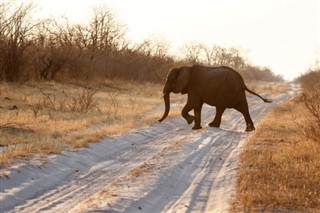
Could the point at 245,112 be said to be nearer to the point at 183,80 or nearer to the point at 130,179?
the point at 183,80

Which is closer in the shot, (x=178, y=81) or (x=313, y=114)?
(x=313, y=114)

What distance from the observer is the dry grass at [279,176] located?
6.99 metres

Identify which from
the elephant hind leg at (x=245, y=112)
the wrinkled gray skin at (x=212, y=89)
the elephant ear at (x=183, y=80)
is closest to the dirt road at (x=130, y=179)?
the wrinkled gray skin at (x=212, y=89)

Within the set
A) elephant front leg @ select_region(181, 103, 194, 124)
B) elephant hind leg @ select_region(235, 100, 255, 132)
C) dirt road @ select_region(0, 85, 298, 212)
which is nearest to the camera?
dirt road @ select_region(0, 85, 298, 212)

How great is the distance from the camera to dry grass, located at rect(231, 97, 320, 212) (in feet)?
22.9

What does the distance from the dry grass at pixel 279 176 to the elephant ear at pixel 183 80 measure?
4010mm

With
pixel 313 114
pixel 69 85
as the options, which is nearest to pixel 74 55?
pixel 69 85

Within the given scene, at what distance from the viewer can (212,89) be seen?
16.7 meters

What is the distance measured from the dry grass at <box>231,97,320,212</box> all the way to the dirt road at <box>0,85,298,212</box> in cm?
30

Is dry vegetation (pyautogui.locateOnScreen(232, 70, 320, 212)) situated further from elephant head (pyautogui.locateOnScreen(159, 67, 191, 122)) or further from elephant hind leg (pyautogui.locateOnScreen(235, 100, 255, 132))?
elephant head (pyautogui.locateOnScreen(159, 67, 191, 122))

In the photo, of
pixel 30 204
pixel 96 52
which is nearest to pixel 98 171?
pixel 30 204

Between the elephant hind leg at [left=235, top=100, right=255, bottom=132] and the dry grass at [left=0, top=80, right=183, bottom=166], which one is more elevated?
the elephant hind leg at [left=235, top=100, right=255, bottom=132]

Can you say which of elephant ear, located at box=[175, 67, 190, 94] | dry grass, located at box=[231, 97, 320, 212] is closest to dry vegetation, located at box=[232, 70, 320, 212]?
dry grass, located at box=[231, 97, 320, 212]

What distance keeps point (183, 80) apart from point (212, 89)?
0.99m
